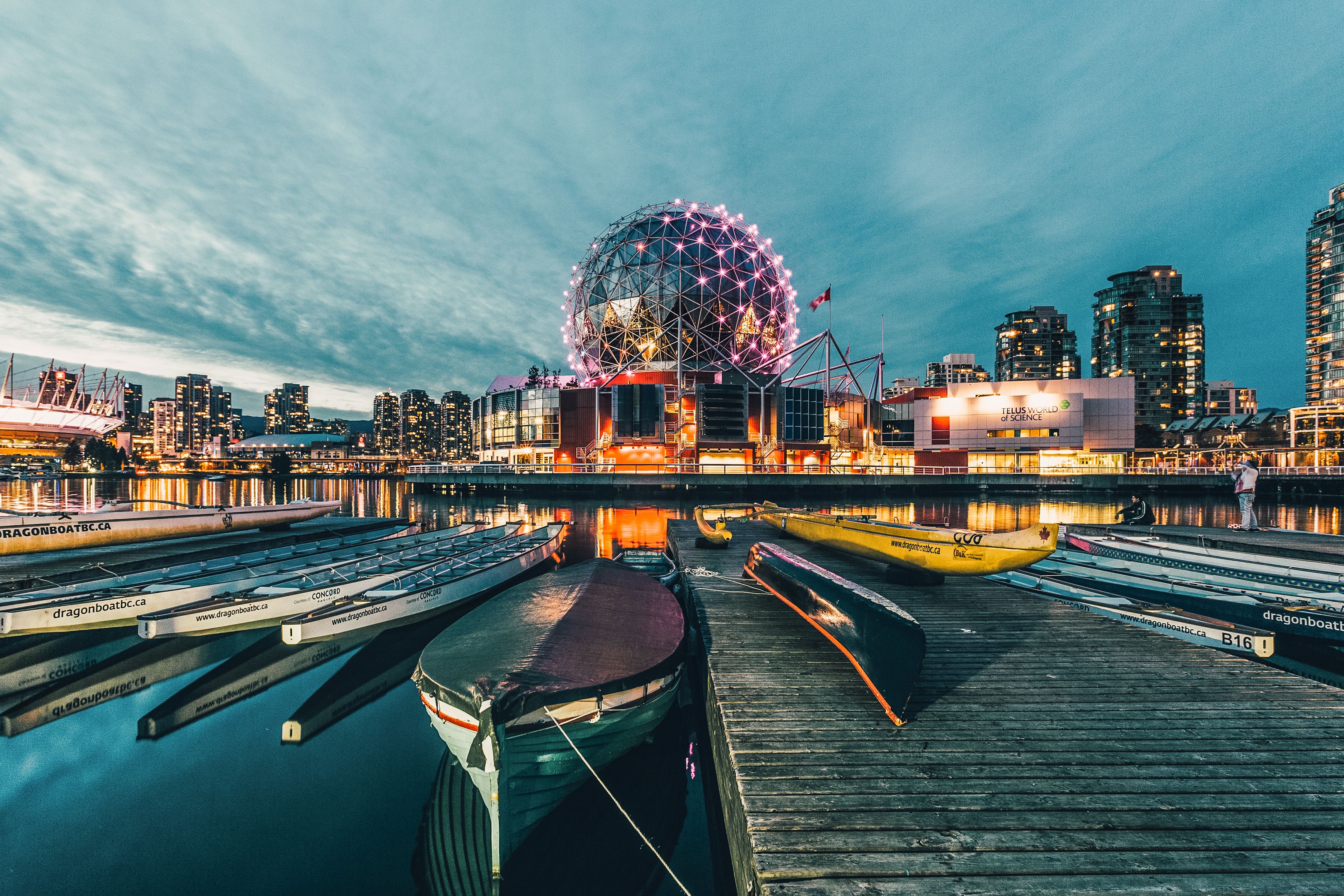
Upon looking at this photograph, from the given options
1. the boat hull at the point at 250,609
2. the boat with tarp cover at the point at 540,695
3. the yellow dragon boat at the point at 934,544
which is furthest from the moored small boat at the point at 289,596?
the yellow dragon boat at the point at 934,544

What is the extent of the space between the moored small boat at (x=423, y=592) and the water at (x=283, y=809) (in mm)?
1492

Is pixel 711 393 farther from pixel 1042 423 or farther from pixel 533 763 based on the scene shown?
pixel 533 763

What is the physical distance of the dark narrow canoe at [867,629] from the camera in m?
6.04

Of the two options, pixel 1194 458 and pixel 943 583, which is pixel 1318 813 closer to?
pixel 943 583

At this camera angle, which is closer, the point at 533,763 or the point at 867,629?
the point at 533,763

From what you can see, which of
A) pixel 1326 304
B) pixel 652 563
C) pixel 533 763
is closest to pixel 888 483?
pixel 652 563

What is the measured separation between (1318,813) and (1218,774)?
0.60 meters

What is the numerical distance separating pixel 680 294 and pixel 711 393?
1375cm

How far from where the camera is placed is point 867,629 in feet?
22.3

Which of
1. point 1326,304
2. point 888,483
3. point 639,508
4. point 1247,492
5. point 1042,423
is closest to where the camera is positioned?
point 1247,492

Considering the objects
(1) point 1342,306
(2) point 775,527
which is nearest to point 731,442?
(2) point 775,527

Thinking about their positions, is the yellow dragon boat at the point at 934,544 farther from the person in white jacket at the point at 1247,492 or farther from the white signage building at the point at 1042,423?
the white signage building at the point at 1042,423

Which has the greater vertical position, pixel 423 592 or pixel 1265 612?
pixel 1265 612

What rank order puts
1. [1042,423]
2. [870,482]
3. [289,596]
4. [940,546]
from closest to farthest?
1. [940,546]
2. [289,596]
3. [870,482]
4. [1042,423]
